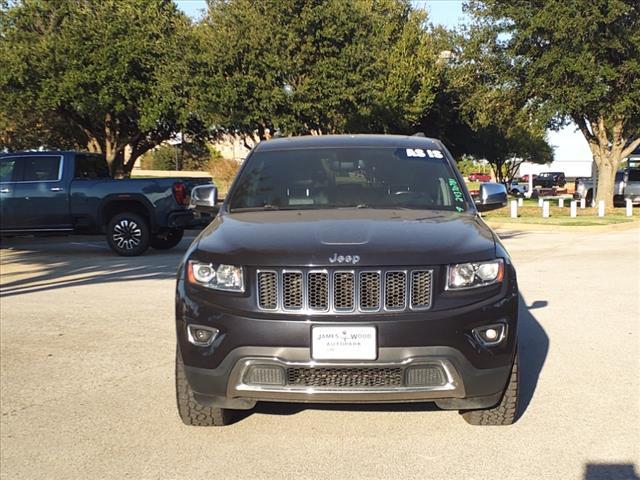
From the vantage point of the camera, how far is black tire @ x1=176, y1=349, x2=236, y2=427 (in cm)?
411

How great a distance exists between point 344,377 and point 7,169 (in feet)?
39.6

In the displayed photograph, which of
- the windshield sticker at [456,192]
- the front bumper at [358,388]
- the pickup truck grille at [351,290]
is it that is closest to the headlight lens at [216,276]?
the pickup truck grille at [351,290]

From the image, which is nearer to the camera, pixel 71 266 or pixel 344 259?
pixel 344 259

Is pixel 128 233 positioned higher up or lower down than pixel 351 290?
lower down

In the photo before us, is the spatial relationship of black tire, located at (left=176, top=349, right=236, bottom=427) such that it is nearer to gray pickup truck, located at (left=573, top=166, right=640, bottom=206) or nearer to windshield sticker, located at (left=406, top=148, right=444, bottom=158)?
windshield sticker, located at (left=406, top=148, right=444, bottom=158)

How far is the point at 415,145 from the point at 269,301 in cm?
238

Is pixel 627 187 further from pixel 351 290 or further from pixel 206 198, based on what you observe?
pixel 351 290

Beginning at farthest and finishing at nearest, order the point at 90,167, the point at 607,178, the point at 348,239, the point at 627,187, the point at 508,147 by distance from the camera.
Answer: the point at 508,147
the point at 627,187
the point at 607,178
the point at 90,167
the point at 348,239

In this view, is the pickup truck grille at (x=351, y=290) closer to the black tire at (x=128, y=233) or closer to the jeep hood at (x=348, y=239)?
the jeep hood at (x=348, y=239)

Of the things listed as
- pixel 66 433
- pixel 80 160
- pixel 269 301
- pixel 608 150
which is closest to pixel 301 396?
pixel 269 301

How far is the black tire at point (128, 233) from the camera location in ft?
43.5

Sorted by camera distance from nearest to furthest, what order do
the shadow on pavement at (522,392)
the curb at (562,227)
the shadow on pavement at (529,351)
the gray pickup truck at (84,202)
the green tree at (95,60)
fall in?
the shadow on pavement at (522,392) → the shadow on pavement at (529,351) → the gray pickup truck at (84,202) → the curb at (562,227) → the green tree at (95,60)

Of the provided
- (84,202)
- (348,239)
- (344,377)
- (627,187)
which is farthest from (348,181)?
(627,187)

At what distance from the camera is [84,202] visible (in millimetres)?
13398
